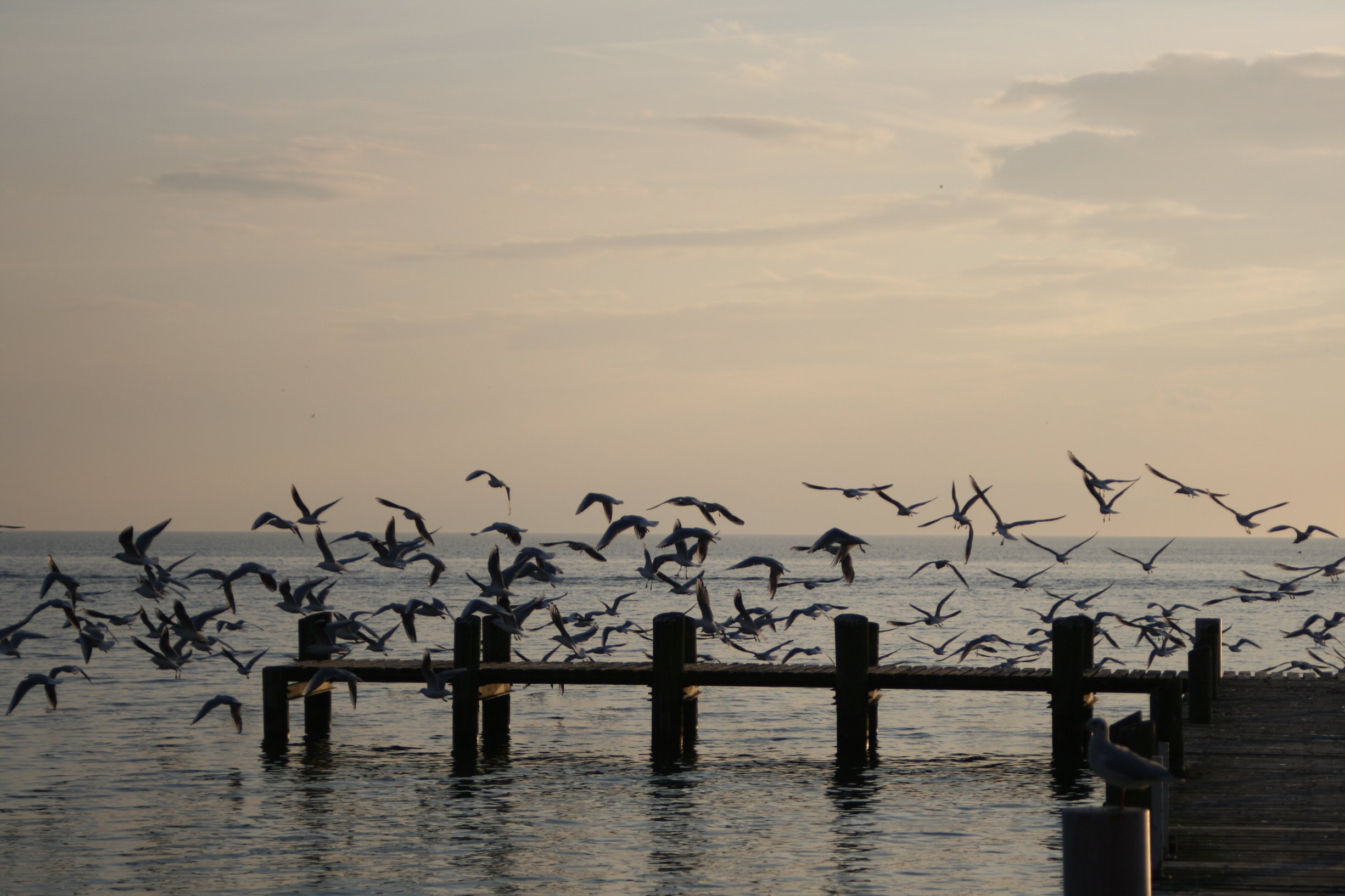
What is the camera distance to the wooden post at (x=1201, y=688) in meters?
22.2

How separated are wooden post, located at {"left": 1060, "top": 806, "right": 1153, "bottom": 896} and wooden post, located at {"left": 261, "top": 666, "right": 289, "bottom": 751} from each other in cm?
1977

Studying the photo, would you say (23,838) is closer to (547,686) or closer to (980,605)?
(547,686)

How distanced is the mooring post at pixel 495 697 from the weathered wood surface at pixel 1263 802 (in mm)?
12451

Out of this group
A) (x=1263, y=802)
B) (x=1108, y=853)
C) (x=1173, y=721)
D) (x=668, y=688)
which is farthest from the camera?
(x=668, y=688)

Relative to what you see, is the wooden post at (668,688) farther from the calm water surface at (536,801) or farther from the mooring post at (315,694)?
the mooring post at (315,694)

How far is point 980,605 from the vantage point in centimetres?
10638

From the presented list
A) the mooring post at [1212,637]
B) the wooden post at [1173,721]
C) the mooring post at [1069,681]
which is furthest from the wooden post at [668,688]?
the mooring post at [1212,637]

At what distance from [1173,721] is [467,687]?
42.8 ft

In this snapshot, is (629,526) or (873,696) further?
(873,696)

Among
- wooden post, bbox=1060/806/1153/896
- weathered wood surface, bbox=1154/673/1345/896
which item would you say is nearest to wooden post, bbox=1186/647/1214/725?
weathered wood surface, bbox=1154/673/1345/896

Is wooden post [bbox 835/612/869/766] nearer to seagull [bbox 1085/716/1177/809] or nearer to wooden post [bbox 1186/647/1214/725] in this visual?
wooden post [bbox 1186/647/1214/725]

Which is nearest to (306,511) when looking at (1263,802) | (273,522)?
(273,522)

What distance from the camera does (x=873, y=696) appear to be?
88.6 feet

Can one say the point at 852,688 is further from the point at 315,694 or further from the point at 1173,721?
the point at 315,694
